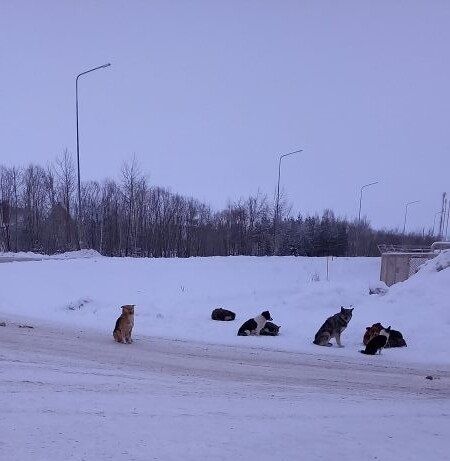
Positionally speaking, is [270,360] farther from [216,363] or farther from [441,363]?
[441,363]

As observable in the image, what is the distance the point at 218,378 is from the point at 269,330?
575 centimetres

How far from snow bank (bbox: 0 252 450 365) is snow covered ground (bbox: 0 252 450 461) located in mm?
67

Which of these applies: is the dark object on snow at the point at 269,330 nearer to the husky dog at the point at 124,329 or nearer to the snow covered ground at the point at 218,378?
the snow covered ground at the point at 218,378

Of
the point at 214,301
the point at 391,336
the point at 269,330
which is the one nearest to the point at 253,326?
the point at 269,330

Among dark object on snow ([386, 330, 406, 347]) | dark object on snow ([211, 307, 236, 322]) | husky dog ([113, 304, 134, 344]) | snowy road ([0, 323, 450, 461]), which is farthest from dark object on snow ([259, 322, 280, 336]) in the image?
husky dog ([113, 304, 134, 344])

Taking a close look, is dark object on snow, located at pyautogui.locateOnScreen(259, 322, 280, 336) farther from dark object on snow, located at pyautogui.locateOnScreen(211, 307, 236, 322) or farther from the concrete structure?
the concrete structure

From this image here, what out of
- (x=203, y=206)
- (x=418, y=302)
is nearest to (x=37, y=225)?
(x=203, y=206)

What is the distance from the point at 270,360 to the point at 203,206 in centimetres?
7521

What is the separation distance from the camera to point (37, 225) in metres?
62.3

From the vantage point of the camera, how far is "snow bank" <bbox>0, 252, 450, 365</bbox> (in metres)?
12.6

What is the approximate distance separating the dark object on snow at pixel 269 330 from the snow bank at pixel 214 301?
229mm

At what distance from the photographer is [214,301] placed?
17.9 meters

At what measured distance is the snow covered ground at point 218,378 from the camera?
434 centimetres

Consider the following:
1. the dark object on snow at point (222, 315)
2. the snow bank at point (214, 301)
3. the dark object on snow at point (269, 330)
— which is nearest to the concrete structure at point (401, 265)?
the snow bank at point (214, 301)
